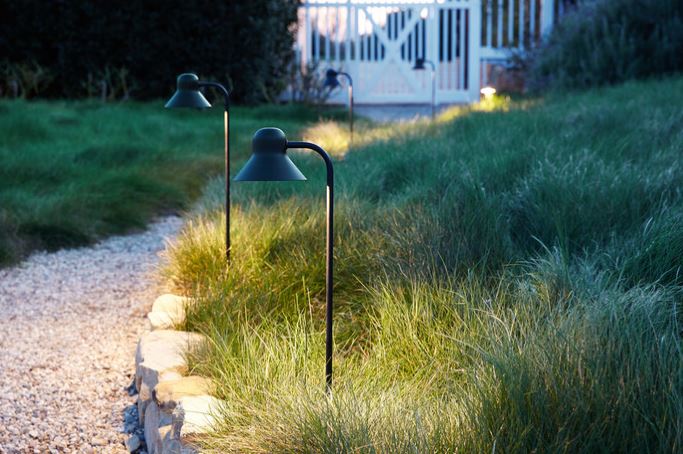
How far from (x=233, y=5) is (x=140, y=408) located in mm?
9565

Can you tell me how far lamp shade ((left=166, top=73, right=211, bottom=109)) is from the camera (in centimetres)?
389

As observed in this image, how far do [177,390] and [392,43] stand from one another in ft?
42.0

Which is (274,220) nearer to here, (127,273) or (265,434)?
(127,273)

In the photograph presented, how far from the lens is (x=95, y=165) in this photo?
7.20 m

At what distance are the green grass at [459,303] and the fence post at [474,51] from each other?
9.75 m

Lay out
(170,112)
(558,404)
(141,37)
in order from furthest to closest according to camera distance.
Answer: (141,37) < (170,112) < (558,404)

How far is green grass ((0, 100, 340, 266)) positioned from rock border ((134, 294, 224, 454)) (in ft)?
6.27

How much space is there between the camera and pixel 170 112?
10680 mm

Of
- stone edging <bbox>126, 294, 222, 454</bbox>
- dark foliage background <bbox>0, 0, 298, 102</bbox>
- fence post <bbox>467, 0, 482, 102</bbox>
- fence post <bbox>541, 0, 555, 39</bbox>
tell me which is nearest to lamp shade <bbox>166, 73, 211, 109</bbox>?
stone edging <bbox>126, 294, 222, 454</bbox>

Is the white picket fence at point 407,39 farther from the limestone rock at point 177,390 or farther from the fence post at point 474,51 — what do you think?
the limestone rock at point 177,390

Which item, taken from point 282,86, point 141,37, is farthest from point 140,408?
point 282,86

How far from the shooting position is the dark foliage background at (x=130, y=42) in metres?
11.6

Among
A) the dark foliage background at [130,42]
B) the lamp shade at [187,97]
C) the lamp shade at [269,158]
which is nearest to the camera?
the lamp shade at [269,158]

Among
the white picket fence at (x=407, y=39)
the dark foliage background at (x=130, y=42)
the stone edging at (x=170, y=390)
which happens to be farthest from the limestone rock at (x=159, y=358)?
the white picket fence at (x=407, y=39)
